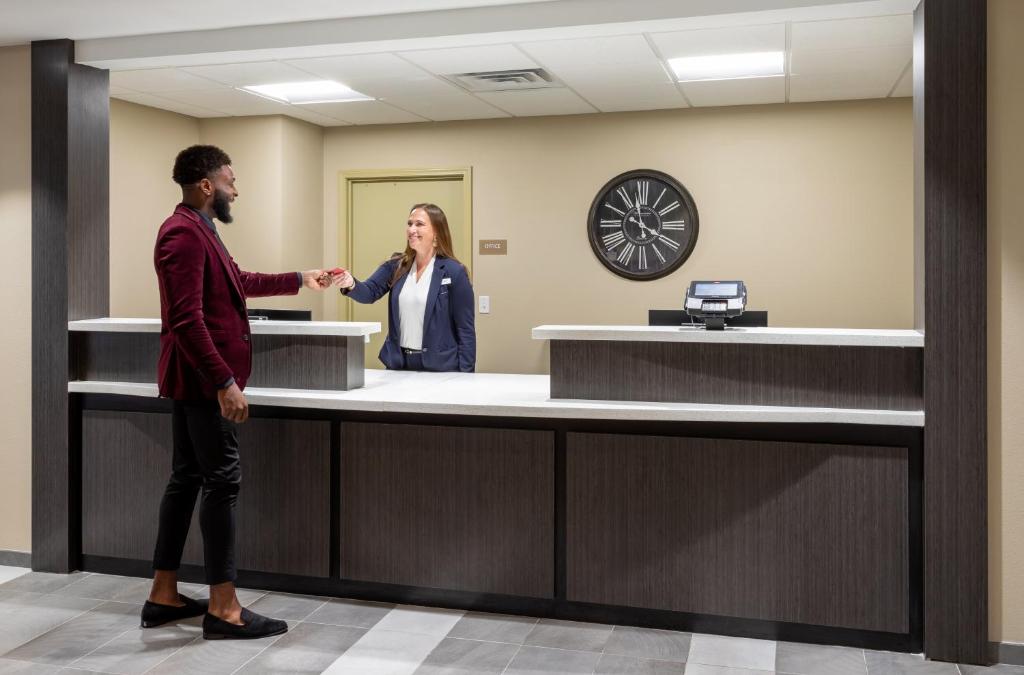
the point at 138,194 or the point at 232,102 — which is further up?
the point at 232,102

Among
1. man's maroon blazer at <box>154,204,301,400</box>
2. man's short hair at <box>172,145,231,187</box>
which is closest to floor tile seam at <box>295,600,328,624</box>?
man's maroon blazer at <box>154,204,301,400</box>

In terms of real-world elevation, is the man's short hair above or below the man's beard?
above

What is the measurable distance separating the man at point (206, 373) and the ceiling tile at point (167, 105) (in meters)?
1.99

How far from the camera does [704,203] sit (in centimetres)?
457

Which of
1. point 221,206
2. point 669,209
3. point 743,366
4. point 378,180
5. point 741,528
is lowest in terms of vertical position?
point 741,528

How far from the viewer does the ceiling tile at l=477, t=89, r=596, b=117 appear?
4160mm

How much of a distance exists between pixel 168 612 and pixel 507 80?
7.87ft

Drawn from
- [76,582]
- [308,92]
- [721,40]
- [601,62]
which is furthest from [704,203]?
[76,582]

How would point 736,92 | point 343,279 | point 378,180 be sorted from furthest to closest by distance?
1. point 378,180
2. point 736,92
3. point 343,279

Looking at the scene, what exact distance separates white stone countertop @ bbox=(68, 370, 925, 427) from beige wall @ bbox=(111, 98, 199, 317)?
4.76 ft

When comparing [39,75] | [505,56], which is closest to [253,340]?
[39,75]

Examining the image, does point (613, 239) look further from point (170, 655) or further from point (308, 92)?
point (170, 655)

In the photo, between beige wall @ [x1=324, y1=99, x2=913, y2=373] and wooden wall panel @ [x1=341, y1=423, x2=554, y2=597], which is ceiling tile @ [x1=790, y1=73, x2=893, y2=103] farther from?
wooden wall panel @ [x1=341, y1=423, x2=554, y2=597]

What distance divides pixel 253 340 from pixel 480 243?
2.17 meters
